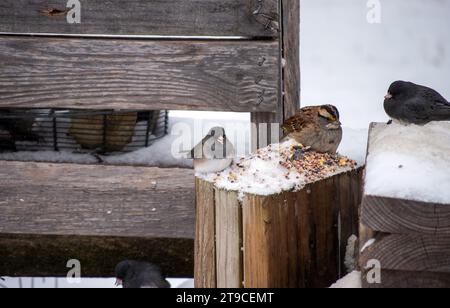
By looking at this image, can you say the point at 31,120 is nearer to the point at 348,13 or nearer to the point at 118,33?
the point at 118,33

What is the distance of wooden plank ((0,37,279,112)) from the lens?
3721 millimetres

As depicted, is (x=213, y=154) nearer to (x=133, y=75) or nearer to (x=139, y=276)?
(x=139, y=276)

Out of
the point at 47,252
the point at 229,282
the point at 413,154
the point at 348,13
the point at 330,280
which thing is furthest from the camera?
the point at 348,13

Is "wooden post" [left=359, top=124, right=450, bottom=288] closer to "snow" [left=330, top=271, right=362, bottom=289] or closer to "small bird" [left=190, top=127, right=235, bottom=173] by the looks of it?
"snow" [left=330, top=271, right=362, bottom=289]

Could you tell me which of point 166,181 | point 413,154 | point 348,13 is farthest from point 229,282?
point 348,13

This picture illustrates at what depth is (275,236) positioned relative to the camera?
263 centimetres

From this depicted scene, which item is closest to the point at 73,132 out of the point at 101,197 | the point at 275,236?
the point at 101,197

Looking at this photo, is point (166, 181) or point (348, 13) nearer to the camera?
point (166, 181)

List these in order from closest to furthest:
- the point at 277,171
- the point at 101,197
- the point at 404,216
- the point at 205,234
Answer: the point at 404,216, the point at 205,234, the point at 277,171, the point at 101,197

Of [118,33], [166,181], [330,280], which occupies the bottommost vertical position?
[330,280]

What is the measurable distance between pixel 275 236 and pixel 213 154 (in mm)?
595

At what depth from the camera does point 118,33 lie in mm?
3781

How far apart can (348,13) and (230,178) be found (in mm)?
4011

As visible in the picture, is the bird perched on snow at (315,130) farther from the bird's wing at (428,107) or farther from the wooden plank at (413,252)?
the wooden plank at (413,252)
